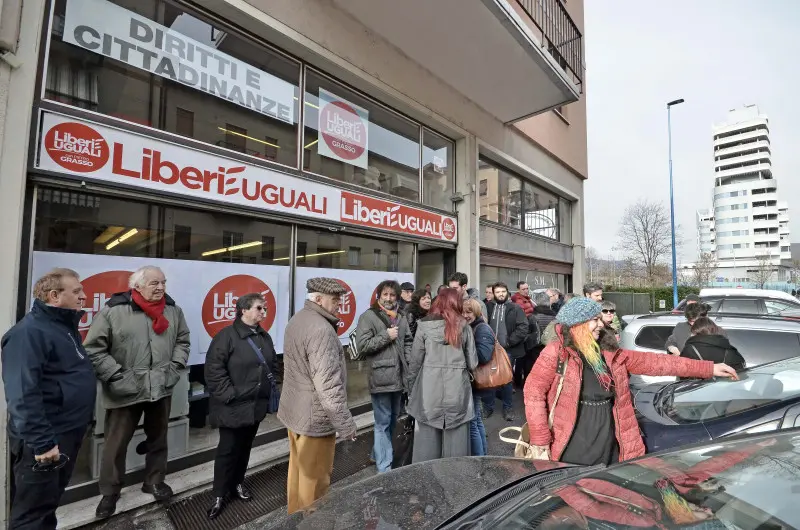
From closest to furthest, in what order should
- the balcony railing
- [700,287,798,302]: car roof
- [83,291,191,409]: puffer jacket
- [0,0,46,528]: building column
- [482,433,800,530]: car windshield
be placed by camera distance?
[482,433,800,530]: car windshield
[0,0,46,528]: building column
[83,291,191,409]: puffer jacket
the balcony railing
[700,287,798,302]: car roof

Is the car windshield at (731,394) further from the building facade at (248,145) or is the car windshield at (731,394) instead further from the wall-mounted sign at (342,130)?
the wall-mounted sign at (342,130)

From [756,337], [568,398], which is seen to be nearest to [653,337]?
[756,337]

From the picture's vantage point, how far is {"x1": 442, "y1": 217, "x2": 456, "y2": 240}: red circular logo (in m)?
7.12

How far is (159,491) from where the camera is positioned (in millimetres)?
3221

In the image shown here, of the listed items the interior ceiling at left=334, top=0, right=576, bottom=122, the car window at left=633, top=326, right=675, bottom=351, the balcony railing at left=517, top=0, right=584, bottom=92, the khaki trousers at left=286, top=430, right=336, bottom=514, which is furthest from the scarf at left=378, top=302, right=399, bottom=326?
the balcony railing at left=517, top=0, right=584, bottom=92

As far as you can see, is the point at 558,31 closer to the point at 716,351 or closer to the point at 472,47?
the point at 472,47

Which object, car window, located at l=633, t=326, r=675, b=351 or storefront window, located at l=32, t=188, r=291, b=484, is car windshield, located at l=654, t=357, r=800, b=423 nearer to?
car window, located at l=633, t=326, r=675, b=351

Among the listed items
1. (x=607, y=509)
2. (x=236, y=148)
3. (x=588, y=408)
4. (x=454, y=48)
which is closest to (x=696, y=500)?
(x=607, y=509)

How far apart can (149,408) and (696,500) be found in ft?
12.1

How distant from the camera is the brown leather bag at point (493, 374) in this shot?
3416 millimetres

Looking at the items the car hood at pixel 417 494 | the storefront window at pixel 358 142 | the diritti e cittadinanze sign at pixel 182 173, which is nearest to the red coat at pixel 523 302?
the storefront window at pixel 358 142

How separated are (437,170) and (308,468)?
5921mm

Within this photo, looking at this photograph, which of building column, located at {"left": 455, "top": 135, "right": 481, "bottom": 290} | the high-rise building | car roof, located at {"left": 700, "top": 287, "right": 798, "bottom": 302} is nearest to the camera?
building column, located at {"left": 455, "top": 135, "right": 481, "bottom": 290}

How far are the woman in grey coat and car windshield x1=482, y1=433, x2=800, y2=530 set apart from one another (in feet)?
4.54
